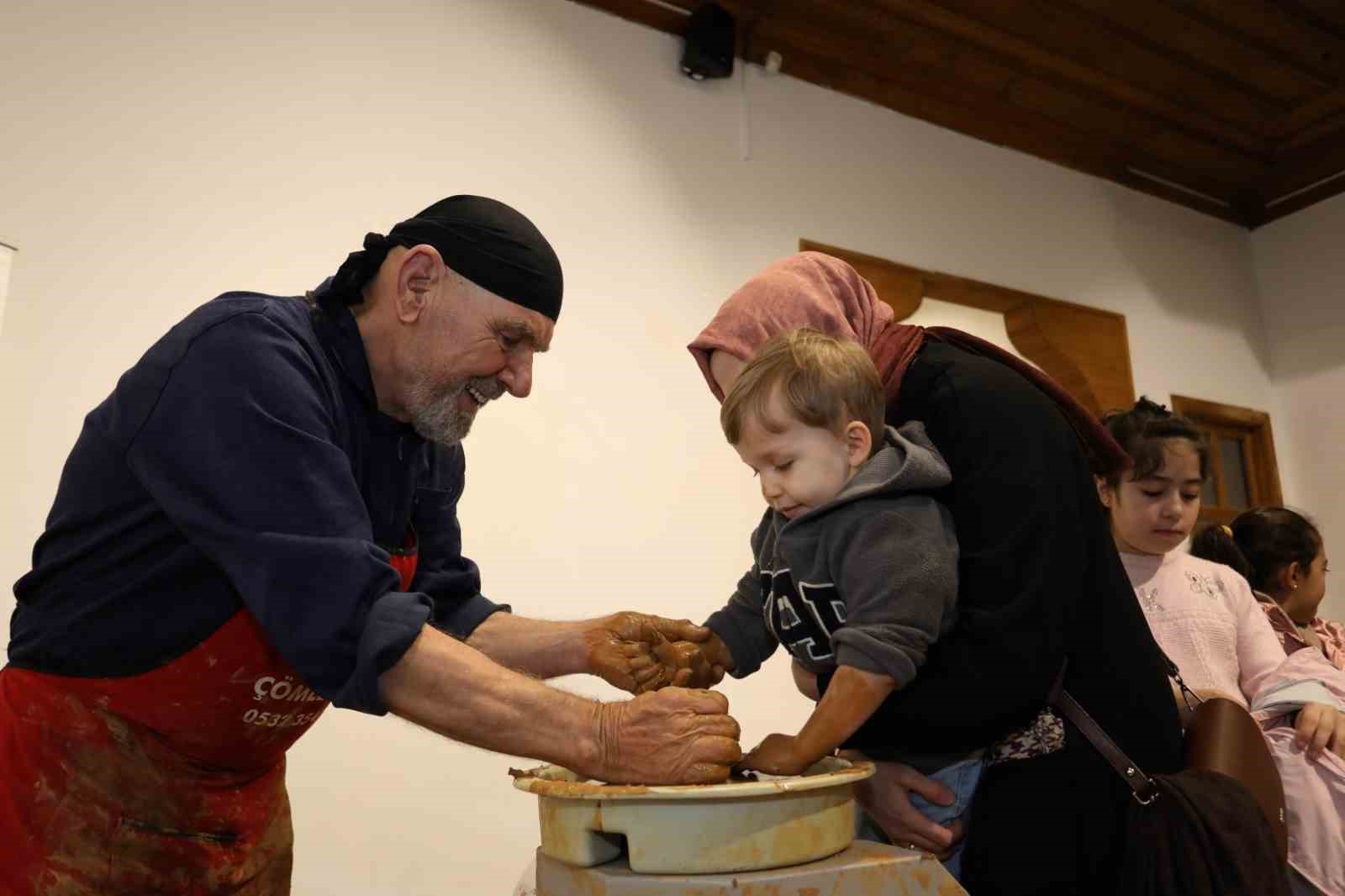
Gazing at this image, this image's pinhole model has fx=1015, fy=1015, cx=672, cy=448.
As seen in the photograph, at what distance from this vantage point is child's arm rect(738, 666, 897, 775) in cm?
121

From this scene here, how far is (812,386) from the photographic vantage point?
1405 mm

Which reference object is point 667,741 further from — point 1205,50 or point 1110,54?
point 1205,50

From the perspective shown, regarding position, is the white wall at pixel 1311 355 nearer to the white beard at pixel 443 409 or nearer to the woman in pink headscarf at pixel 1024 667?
the woman in pink headscarf at pixel 1024 667

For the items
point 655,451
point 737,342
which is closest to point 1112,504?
point 655,451

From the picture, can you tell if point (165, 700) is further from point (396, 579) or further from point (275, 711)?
point (396, 579)

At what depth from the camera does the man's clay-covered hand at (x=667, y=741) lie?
1172 millimetres

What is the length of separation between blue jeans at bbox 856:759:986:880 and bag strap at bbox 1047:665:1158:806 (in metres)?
0.13

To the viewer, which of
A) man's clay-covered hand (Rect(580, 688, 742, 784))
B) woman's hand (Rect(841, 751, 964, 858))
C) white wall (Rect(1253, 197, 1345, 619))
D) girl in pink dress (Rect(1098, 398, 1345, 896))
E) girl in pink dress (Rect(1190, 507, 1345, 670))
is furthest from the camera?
white wall (Rect(1253, 197, 1345, 619))

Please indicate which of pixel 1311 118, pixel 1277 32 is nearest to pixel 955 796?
pixel 1277 32

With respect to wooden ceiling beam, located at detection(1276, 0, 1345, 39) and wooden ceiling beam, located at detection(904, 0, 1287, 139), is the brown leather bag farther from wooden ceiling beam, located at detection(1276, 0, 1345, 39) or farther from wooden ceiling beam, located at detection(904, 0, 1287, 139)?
wooden ceiling beam, located at detection(1276, 0, 1345, 39)

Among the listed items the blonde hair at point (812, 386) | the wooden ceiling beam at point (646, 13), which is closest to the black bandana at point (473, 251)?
the blonde hair at point (812, 386)

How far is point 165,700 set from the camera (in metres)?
1.39

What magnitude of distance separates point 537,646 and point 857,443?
2.37 ft

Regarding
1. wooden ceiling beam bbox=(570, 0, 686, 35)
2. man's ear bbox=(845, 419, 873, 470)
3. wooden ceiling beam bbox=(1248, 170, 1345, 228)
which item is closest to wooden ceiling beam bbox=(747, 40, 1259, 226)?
wooden ceiling beam bbox=(1248, 170, 1345, 228)
